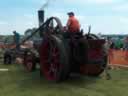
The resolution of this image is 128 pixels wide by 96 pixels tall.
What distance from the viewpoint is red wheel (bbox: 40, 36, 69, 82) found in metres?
9.72

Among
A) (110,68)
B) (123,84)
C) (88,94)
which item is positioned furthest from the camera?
(110,68)

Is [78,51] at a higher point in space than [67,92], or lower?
higher

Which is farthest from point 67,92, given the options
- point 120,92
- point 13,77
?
point 13,77

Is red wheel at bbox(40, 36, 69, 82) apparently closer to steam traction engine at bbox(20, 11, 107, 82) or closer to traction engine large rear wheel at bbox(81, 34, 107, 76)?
steam traction engine at bbox(20, 11, 107, 82)

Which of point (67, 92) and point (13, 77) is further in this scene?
point (13, 77)

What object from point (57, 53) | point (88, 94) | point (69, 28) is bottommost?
point (88, 94)

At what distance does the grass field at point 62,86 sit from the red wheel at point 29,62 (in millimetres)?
Result: 774

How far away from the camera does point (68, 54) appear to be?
32.4 ft

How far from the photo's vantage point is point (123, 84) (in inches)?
390

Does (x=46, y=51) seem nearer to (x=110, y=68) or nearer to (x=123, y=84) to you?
(x=123, y=84)

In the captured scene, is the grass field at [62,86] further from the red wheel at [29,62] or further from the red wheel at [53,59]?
the red wheel at [29,62]

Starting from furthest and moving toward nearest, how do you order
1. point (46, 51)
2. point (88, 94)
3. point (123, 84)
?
point (46, 51), point (123, 84), point (88, 94)

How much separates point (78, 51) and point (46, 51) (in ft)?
4.15

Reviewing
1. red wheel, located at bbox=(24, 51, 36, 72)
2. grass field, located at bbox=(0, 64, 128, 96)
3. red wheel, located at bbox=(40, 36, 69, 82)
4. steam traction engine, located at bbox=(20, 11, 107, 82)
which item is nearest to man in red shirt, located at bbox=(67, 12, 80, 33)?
steam traction engine, located at bbox=(20, 11, 107, 82)
